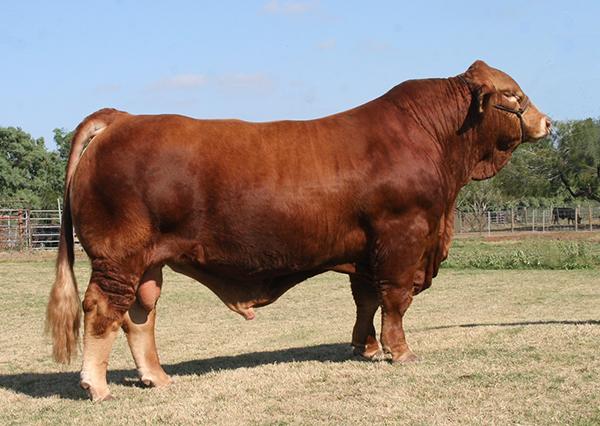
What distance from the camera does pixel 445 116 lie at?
A: 24.6 feet

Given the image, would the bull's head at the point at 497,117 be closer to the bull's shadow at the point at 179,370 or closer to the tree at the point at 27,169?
the bull's shadow at the point at 179,370

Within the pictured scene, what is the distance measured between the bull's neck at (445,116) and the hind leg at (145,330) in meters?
2.69

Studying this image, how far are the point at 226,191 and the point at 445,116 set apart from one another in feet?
7.40

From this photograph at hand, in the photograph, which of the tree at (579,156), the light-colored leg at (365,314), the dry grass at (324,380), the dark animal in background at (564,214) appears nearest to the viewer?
the dry grass at (324,380)

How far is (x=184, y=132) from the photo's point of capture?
674 cm

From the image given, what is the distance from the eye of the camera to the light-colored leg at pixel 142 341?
7164 millimetres

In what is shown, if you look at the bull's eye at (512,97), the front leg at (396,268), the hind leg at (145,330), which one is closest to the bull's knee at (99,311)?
the hind leg at (145,330)

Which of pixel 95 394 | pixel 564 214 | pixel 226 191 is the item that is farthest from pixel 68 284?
pixel 564 214

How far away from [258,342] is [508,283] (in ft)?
37.2

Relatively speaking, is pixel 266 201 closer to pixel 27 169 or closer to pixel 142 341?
pixel 142 341

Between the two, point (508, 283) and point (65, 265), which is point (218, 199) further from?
point (508, 283)

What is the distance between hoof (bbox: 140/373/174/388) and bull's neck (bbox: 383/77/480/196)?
122 inches

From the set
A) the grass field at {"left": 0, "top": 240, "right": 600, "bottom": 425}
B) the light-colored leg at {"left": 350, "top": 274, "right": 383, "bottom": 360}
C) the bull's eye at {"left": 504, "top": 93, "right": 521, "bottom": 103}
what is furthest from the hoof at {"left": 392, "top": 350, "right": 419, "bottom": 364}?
the bull's eye at {"left": 504, "top": 93, "right": 521, "bottom": 103}

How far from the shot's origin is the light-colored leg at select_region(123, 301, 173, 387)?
7.16 m
